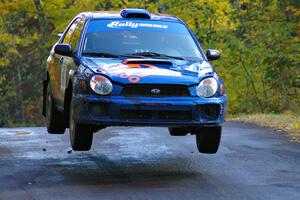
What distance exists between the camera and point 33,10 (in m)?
27.6

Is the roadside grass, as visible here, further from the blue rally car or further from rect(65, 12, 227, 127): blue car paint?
rect(65, 12, 227, 127): blue car paint

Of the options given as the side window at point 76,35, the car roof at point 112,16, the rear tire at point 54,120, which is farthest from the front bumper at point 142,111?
the rear tire at point 54,120

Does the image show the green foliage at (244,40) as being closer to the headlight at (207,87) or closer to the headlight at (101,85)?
the headlight at (207,87)

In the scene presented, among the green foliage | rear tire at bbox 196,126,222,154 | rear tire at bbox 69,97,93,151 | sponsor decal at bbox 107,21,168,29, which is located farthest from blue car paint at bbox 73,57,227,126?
the green foliage

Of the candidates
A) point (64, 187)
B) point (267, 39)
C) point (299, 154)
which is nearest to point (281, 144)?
point (299, 154)

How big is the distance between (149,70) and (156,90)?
0.30 m

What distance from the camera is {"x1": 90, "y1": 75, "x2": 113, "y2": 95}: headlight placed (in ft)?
30.0

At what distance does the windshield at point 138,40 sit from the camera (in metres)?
10.4

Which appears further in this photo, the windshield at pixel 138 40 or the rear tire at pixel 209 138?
the windshield at pixel 138 40

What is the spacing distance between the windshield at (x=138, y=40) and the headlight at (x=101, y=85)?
41.4 inches

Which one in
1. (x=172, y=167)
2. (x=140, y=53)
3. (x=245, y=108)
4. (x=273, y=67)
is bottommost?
(x=245, y=108)

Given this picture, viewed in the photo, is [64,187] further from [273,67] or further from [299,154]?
[273,67]

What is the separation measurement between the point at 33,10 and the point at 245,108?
8.09 m

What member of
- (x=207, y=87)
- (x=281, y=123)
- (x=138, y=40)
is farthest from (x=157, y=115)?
(x=281, y=123)
